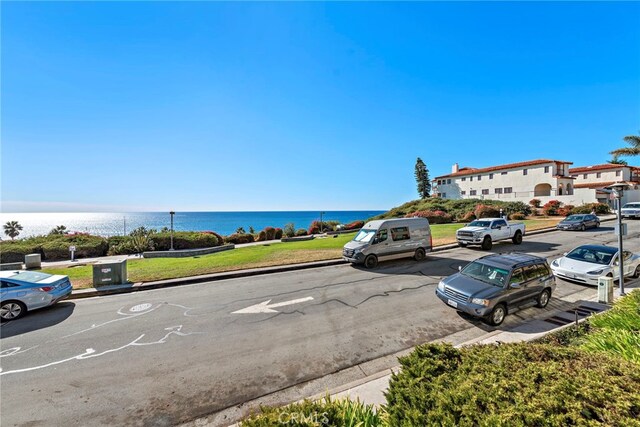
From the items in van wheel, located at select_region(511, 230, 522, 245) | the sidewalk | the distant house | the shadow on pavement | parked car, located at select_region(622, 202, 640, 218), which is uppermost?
the distant house

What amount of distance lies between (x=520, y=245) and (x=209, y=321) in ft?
66.1

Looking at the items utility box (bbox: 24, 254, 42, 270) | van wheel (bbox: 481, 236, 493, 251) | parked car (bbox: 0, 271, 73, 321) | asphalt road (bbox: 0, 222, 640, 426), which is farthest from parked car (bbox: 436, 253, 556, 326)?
utility box (bbox: 24, 254, 42, 270)

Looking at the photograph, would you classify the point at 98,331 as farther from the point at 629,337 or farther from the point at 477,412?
the point at 629,337

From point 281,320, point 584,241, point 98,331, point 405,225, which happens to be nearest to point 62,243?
point 98,331

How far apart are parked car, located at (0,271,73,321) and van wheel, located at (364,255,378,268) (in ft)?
39.2

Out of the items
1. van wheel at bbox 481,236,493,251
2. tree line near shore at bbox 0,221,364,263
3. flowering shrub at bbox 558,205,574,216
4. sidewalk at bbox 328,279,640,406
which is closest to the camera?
sidewalk at bbox 328,279,640,406

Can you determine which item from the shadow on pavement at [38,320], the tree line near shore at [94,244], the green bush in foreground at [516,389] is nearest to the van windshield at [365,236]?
the green bush in foreground at [516,389]

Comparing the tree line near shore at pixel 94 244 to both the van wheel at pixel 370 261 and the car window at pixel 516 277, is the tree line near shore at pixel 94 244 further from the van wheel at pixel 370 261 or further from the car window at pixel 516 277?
the car window at pixel 516 277

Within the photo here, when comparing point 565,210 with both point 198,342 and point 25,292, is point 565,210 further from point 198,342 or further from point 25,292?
point 25,292

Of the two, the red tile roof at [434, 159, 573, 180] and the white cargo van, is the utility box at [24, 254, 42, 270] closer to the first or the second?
the white cargo van

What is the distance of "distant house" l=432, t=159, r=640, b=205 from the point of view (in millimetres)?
38994

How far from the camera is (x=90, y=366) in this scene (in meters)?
5.54

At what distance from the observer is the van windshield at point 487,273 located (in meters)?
7.55

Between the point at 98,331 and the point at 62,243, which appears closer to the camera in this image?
the point at 98,331
